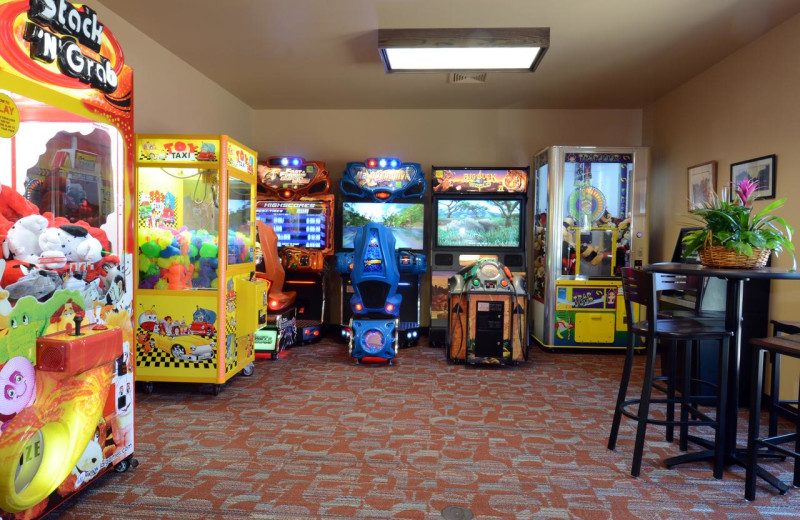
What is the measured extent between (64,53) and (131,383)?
1.52m

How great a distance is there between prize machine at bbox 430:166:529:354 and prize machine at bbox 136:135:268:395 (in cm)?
244

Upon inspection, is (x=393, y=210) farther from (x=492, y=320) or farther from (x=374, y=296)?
(x=492, y=320)

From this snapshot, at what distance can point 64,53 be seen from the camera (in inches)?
75.8

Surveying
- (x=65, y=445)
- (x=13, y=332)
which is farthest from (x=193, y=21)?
(x=65, y=445)

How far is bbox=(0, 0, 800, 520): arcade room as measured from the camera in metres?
2.04

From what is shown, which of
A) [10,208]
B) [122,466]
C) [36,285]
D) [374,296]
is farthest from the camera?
[374,296]

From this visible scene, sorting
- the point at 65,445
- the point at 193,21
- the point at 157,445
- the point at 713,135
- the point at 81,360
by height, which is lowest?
the point at 157,445

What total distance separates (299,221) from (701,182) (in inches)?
160

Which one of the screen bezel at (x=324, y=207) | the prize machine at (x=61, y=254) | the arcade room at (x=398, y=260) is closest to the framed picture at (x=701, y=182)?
the arcade room at (x=398, y=260)

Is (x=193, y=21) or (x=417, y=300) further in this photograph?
(x=417, y=300)

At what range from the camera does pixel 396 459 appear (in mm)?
2654

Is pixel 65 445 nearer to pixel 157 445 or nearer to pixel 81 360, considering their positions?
pixel 81 360

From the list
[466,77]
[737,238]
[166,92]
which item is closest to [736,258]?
[737,238]

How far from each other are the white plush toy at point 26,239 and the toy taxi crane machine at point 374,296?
2994 millimetres
